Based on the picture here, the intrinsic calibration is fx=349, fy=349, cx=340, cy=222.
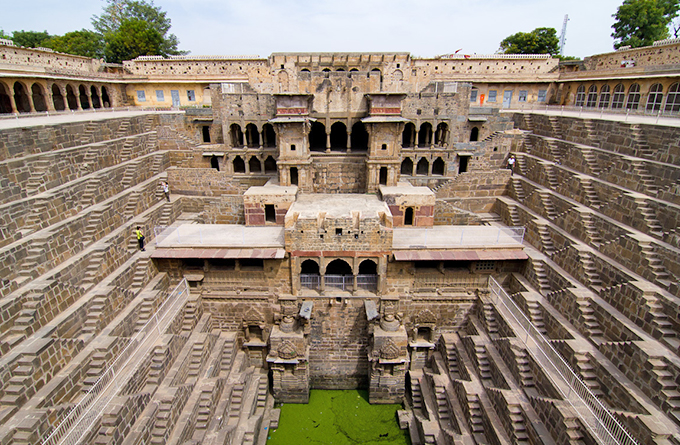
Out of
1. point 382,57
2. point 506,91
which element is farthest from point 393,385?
point 506,91

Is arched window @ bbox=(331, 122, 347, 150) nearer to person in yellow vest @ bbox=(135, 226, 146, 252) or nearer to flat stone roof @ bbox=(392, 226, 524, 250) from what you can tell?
flat stone roof @ bbox=(392, 226, 524, 250)

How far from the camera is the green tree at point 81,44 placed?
48.6m

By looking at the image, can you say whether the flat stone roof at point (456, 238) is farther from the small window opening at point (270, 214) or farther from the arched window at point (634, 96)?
the arched window at point (634, 96)

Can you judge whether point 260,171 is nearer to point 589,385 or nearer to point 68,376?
point 68,376

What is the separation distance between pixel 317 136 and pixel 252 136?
5.15 m

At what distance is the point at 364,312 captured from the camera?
17.9m

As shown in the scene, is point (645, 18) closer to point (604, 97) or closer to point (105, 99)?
point (604, 97)

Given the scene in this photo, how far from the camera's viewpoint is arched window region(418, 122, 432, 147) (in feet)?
85.2

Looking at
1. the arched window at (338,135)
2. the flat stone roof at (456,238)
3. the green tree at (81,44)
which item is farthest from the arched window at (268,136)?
the green tree at (81,44)

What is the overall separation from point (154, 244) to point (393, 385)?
1419cm

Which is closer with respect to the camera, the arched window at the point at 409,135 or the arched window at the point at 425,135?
the arched window at the point at 409,135

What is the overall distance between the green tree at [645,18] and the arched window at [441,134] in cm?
3369

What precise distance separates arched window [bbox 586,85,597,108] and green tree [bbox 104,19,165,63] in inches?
2006

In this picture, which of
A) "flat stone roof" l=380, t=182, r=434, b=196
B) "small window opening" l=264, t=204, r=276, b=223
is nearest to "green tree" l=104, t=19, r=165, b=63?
"small window opening" l=264, t=204, r=276, b=223
